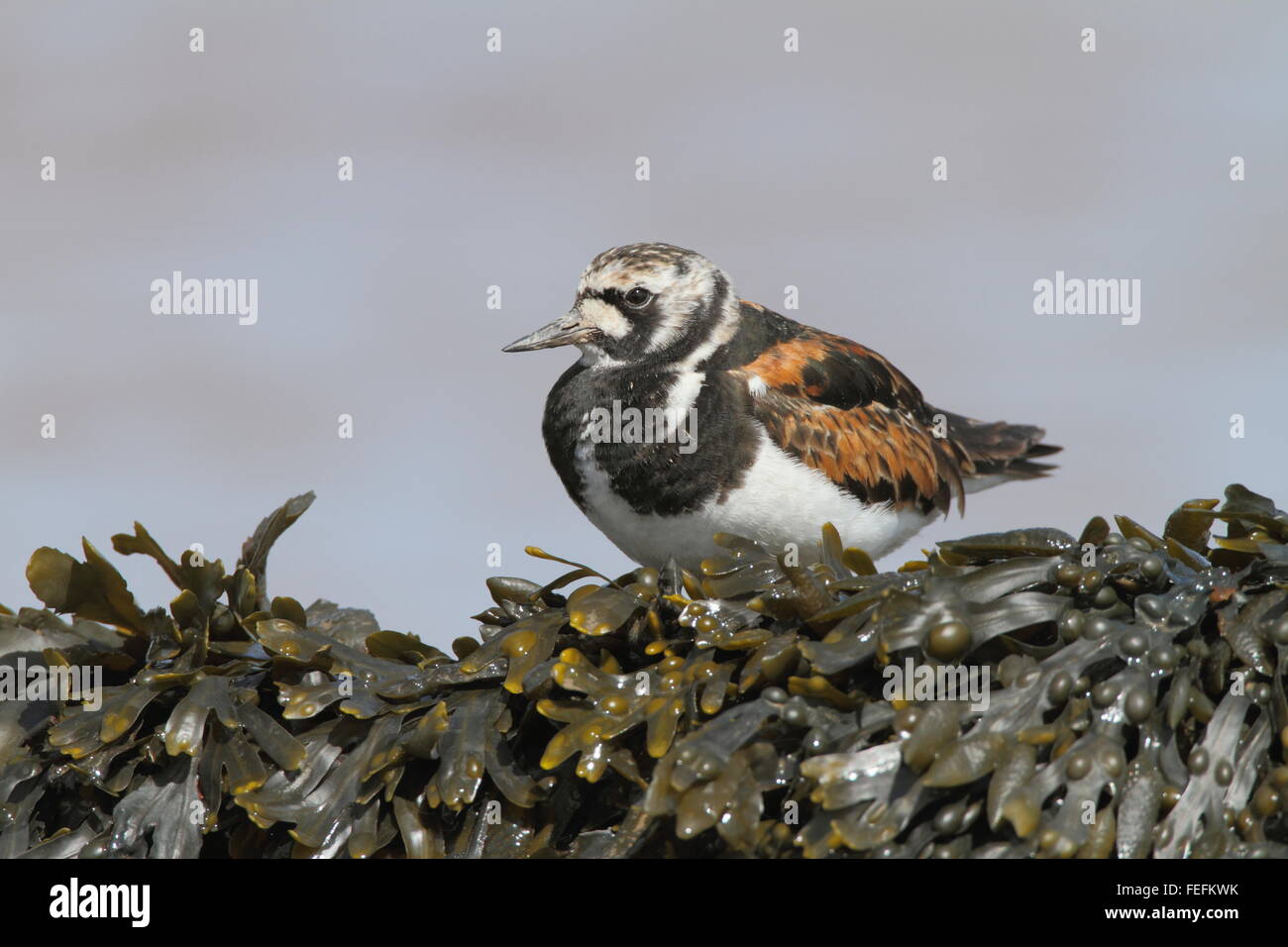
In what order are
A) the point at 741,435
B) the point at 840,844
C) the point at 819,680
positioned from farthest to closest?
the point at 741,435 < the point at 819,680 < the point at 840,844

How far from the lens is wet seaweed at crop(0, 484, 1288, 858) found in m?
2.59

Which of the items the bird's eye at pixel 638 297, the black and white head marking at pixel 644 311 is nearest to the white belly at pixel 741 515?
the black and white head marking at pixel 644 311

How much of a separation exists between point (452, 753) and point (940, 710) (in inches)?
43.9

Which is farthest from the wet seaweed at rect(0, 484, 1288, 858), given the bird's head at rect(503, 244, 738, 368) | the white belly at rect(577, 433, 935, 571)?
the bird's head at rect(503, 244, 738, 368)

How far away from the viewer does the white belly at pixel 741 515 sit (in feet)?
13.5

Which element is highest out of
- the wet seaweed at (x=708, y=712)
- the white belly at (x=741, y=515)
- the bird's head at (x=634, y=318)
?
the bird's head at (x=634, y=318)

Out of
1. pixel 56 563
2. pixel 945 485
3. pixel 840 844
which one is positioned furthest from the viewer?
pixel 945 485

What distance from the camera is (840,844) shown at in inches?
101

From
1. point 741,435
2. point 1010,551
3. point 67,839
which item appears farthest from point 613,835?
point 741,435

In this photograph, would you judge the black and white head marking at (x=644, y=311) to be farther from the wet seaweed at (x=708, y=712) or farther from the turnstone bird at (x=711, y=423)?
the wet seaweed at (x=708, y=712)

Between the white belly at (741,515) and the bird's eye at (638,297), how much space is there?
0.57 metres

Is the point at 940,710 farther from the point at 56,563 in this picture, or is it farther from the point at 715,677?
the point at 56,563

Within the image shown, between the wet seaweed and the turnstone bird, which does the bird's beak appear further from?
the wet seaweed

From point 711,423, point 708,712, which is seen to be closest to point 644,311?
point 711,423
